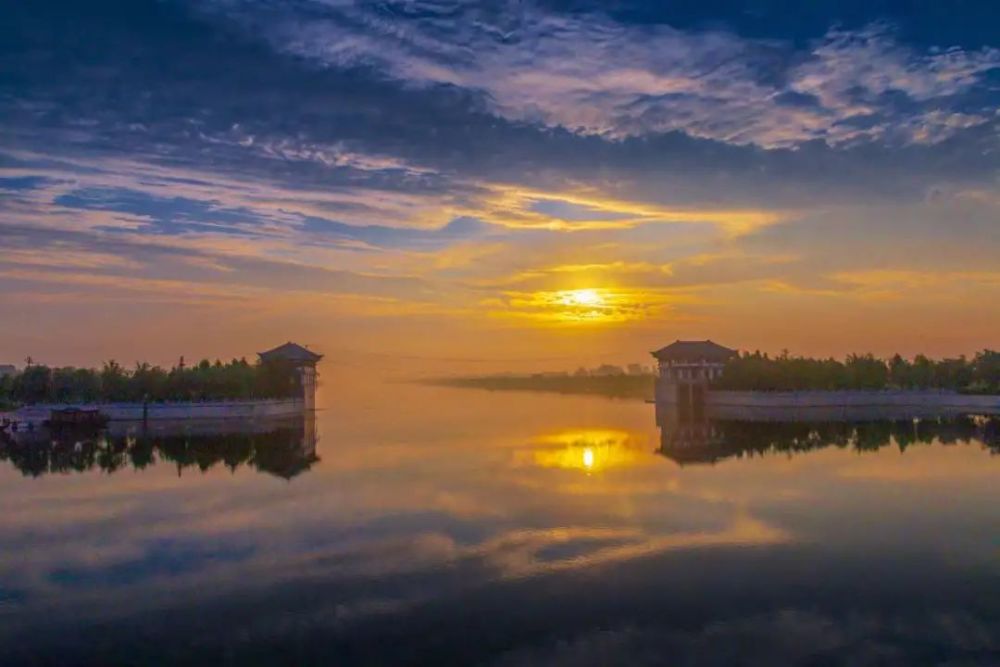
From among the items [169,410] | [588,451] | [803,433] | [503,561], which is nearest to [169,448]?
[169,410]

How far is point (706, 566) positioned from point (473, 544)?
6356 mm

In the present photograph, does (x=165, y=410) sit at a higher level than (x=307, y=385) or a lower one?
lower

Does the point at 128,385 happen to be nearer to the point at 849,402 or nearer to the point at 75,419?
the point at 75,419

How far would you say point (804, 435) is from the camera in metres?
53.8

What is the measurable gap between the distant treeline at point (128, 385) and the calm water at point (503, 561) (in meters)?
30.7

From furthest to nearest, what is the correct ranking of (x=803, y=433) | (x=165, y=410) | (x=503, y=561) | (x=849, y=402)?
1. (x=849, y=402)
2. (x=165, y=410)
3. (x=803, y=433)
4. (x=503, y=561)

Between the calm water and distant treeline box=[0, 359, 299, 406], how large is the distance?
30.7 m

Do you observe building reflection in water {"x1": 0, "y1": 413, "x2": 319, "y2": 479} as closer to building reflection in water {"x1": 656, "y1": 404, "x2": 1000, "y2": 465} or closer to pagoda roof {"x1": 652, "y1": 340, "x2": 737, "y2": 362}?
building reflection in water {"x1": 656, "y1": 404, "x2": 1000, "y2": 465}

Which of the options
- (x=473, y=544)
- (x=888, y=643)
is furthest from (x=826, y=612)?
(x=473, y=544)

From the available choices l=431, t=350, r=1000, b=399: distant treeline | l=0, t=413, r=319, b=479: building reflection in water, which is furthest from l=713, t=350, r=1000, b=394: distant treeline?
l=0, t=413, r=319, b=479: building reflection in water

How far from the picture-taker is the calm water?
49.1 ft

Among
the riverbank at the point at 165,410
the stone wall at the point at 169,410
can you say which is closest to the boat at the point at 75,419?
the riverbank at the point at 165,410

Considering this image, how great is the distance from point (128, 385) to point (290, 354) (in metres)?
15.4

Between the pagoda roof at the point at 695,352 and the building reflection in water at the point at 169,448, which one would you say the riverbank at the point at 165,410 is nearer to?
the building reflection in water at the point at 169,448
